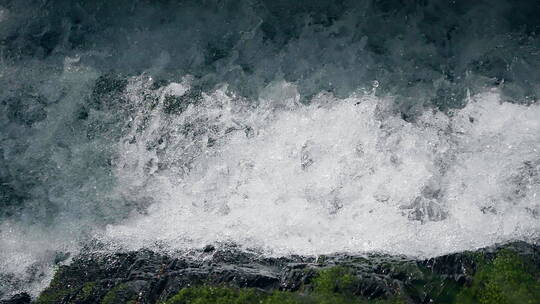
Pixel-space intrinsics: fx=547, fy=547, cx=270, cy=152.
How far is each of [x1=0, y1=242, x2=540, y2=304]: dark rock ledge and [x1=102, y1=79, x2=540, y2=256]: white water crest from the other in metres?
0.25

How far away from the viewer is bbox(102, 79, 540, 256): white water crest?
715 cm

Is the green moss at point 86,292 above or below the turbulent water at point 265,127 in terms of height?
below

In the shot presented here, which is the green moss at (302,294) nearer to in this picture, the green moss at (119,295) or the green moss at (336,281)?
the green moss at (336,281)

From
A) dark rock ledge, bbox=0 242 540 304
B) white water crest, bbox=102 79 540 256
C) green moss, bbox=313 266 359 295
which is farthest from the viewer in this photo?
white water crest, bbox=102 79 540 256

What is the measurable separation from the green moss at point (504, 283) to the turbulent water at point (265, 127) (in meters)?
0.45

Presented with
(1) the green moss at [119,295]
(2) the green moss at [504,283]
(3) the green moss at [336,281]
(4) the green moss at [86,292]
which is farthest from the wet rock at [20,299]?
(2) the green moss at [504,283]

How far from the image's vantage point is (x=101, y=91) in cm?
952

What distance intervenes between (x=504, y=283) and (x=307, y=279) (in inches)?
88.2

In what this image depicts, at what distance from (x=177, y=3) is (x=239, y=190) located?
4.21 meters

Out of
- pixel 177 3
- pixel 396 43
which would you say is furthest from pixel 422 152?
pixel 177 3

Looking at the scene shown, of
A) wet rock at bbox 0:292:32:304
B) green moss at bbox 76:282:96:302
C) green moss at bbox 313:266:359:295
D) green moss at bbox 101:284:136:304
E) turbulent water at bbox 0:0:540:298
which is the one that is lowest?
green moss at bbox 313:266:359:295

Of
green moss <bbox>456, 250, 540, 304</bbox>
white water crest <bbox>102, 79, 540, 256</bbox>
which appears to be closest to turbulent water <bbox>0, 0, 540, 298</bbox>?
white water crest <bbox>102, 79, 540, 256</bbox>

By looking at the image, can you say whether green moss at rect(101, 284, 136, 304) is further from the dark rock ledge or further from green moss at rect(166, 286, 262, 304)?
green moss at rect(166, 286, 262, 304)

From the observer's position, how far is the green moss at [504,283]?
6.05 m
